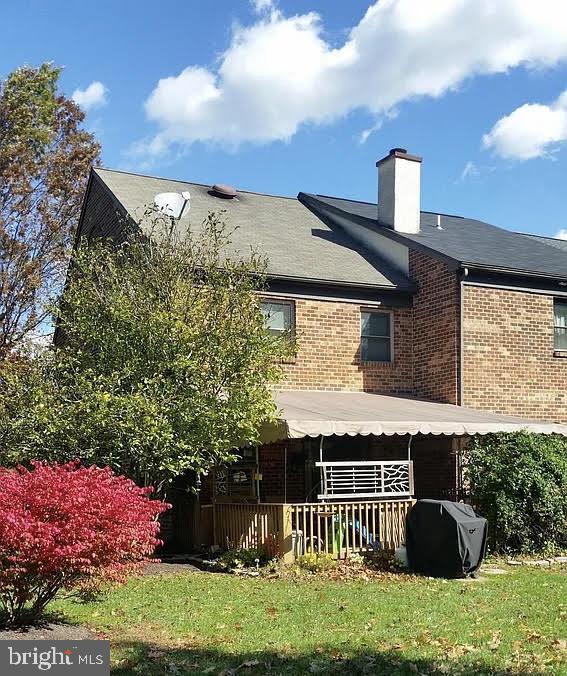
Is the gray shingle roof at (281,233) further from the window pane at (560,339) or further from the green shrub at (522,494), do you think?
the green shrub at (522,494)

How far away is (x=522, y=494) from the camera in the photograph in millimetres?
15562

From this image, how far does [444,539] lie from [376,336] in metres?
7.61

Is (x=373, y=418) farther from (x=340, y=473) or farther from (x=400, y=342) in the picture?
(x=400, y=342)

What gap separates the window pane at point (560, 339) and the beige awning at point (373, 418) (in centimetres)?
283

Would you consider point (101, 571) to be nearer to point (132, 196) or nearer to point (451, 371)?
point (451, 371)

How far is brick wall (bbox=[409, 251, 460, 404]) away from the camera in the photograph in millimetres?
19016

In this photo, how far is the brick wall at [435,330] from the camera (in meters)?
19.0

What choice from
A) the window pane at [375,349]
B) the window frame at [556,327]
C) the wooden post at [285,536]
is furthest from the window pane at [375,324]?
the wooden post at [285,536]

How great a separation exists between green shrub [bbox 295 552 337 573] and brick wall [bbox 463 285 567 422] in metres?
6.38

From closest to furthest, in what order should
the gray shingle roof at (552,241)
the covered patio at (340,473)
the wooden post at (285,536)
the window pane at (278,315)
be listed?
the wooden post at (285,536), the covered patio at (340,473), the window pane at (278,315), the gray shingle roof at (552,241)

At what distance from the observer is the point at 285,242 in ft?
68.8

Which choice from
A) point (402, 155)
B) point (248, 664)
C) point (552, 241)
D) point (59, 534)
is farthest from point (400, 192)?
point (248, 664)

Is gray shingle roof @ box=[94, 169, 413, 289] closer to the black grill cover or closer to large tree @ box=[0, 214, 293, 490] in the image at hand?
large tree @ box=[0, 214, 293, 490]

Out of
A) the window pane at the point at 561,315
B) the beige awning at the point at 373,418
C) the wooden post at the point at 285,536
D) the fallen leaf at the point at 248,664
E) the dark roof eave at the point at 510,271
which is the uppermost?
the dark roof eave at the point at 510,271
